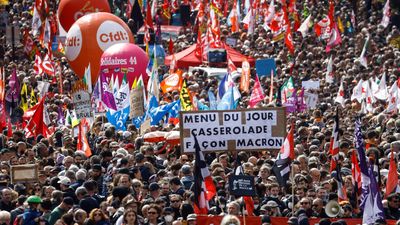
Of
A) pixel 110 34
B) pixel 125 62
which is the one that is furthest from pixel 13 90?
pixel 110 34

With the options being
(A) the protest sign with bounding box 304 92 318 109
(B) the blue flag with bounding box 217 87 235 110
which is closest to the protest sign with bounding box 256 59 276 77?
(A) the protest sign with bounding box 304 92 318 109

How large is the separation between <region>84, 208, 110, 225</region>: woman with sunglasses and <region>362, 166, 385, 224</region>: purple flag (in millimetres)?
2558

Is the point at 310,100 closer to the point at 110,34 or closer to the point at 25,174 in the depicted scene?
the point at 110,34

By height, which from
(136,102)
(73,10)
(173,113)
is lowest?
(173,113)

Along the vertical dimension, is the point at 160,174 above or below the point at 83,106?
below

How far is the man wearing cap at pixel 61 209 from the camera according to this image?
1802 cm

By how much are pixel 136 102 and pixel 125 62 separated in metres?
7.48

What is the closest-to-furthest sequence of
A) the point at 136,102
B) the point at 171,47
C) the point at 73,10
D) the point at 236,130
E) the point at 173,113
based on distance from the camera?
the point at 236,130 → the point at 136,102 → the point at 173,113 → the point at 73,10 → the point at 171,47

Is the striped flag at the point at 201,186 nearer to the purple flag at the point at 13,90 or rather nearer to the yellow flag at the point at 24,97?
the yellow flag at the point at 24,97

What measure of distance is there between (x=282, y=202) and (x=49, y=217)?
2.61 m

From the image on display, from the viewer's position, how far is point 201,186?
1831 cm

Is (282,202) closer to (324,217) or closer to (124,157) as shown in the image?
(324,217)

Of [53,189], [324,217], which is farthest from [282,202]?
[53,189]

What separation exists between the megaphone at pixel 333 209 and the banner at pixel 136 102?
26.8 feet
